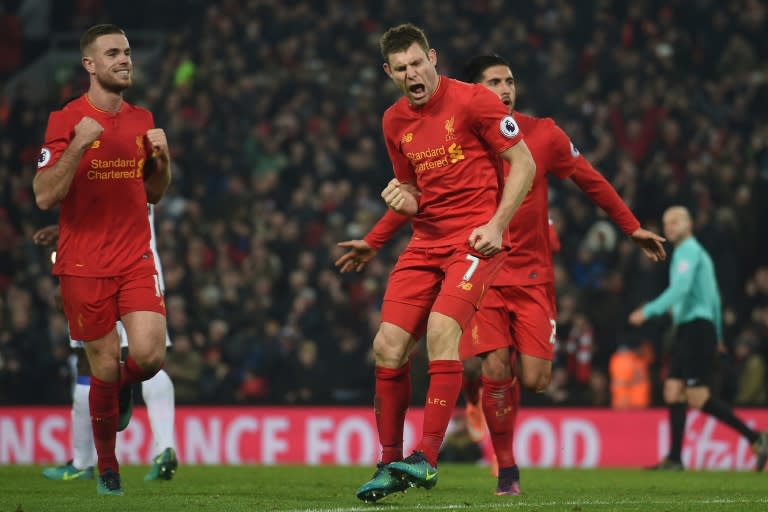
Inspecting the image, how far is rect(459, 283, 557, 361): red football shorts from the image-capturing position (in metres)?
8.27

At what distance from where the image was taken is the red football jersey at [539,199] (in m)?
8.40

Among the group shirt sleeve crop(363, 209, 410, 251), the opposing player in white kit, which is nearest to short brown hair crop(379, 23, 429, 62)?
shirt sleeve crop(363, 209, 410, 251)

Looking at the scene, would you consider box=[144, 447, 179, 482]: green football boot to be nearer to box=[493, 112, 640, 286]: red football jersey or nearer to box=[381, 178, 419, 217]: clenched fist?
box=[493, 112, 640, 286]: red football jersey

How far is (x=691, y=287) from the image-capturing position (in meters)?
11.6

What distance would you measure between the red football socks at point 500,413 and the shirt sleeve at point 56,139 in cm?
275

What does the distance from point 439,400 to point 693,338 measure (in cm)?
546

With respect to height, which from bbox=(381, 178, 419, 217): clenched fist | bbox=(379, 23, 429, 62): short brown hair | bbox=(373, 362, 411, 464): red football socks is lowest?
bbox=(373, 362, 411, 464): red football socks

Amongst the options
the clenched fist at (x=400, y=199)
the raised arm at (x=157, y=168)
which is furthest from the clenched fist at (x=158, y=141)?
the clenched fist at (x=400, y=199)

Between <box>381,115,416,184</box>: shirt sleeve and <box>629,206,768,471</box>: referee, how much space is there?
4.77m

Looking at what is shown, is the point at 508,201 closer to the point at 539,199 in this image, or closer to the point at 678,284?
the point at 539,199

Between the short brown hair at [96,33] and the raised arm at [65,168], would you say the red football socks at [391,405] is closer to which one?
the raised arm at [65,168]

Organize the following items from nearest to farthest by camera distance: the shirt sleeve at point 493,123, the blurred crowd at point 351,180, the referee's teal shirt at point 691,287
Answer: the shirt sleeve at point 493,123 < the referee's teal shirt at point 691,287 < the blurred crowd at point 351,180

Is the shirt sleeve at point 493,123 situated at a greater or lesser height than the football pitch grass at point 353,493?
greater

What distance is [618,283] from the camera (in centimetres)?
1596
